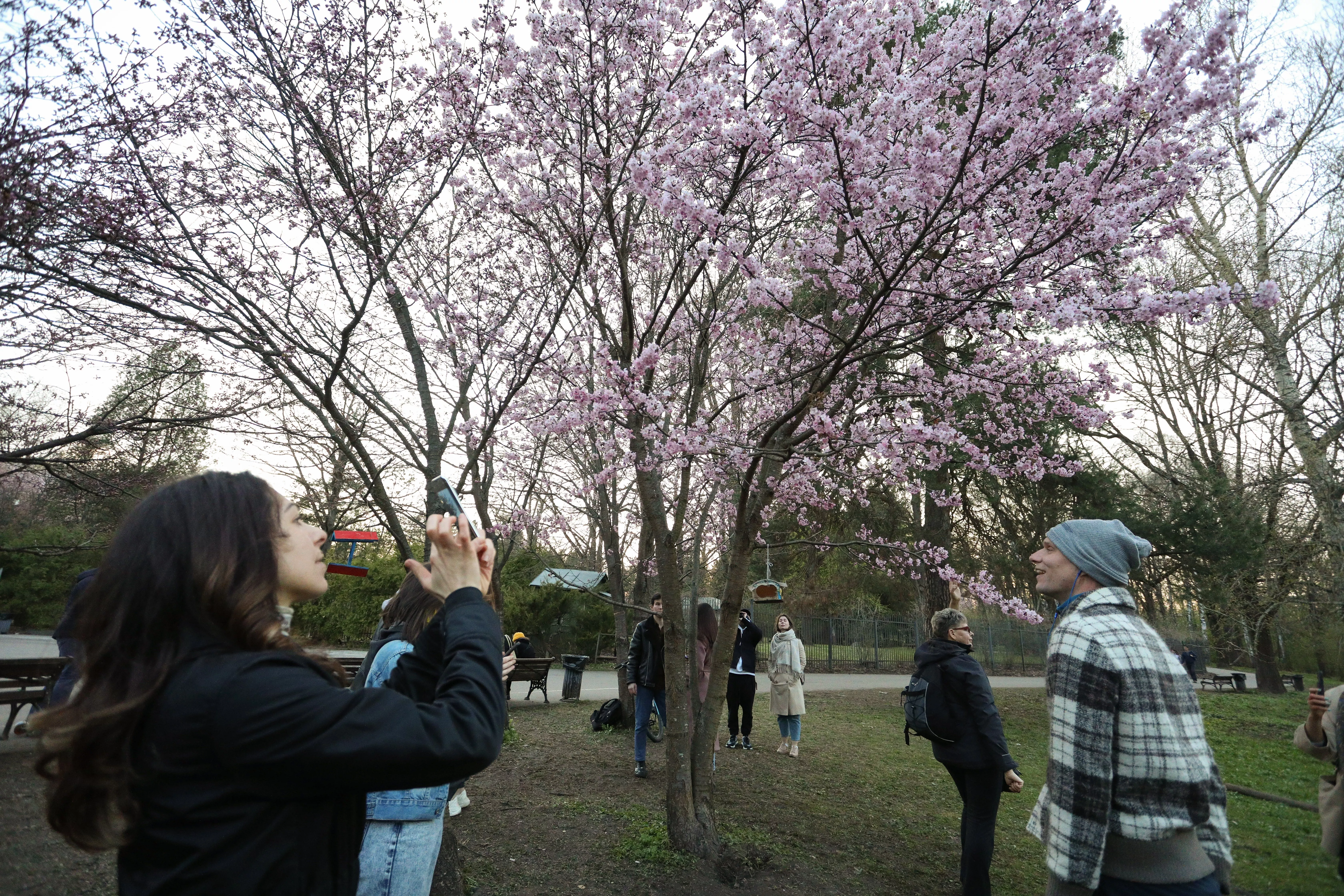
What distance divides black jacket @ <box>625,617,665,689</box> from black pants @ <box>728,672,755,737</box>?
1.51 meters

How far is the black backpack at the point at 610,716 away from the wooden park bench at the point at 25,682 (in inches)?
226

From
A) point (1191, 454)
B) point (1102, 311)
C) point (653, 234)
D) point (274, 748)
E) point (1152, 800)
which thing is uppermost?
point (1191, 454)

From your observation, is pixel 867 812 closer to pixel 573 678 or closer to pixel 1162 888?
pixel 1162 888

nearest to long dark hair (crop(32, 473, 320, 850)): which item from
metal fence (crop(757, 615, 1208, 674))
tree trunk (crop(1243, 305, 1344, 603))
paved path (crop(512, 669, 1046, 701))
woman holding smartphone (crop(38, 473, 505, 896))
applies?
Result: woman holding smartphone (crop(38, 473, 505, 896))

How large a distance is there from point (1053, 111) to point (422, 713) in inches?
206

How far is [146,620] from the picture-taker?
3.70 ft

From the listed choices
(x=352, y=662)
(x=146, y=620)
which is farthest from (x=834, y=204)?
(x=352, y=662)

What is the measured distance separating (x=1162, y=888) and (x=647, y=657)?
5799 millimetres

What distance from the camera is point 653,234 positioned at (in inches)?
254

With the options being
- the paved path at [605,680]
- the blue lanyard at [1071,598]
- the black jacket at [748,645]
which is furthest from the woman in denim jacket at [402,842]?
the paved path at [605,680]

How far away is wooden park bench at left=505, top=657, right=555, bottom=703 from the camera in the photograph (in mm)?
12727

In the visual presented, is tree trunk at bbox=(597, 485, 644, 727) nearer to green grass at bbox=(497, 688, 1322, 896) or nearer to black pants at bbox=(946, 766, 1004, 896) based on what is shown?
green grass at bbox=(497, 688, 1322, 896)

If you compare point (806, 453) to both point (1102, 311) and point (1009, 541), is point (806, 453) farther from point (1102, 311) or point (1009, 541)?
point (1009, 541)

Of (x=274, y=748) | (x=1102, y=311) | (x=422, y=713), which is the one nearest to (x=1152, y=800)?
(x=422, y=713)
